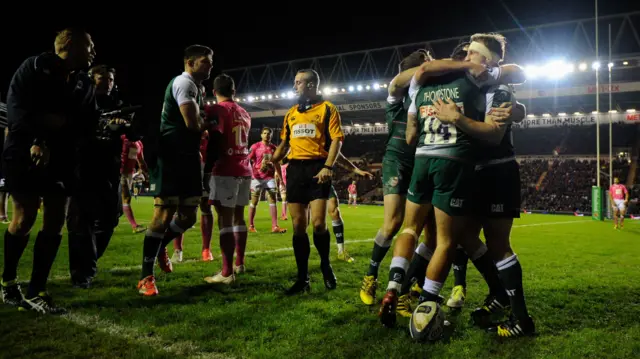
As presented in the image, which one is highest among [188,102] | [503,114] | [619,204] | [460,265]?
[188,102]

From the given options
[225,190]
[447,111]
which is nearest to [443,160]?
[447,111]

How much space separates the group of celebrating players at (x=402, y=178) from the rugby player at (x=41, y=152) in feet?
0.06

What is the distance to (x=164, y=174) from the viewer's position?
397 centimetres

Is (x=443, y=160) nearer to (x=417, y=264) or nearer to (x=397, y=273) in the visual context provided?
(x=397, y=273)

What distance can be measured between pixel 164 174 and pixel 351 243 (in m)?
4.74

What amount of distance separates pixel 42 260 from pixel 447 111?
3.25 m

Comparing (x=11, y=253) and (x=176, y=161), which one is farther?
(x=176, y=161)

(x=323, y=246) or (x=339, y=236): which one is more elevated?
(x=323, y=246)

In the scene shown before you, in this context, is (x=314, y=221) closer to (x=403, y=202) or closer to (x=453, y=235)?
(x=403, y=202)

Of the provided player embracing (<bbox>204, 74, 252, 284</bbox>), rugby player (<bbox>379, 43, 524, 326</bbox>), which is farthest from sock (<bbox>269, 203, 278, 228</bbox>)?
rugby player (<bbox>379, 43, 524, 326</bbox>)

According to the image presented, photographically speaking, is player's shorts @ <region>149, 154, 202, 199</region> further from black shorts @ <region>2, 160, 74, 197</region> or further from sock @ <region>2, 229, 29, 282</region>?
sock @ <region>2, 229, 29, 282</region>

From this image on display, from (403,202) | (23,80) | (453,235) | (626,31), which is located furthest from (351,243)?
(626,31)

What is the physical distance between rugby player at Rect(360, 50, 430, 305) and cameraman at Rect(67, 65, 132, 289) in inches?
94.4

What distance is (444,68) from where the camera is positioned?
291 centimetres
